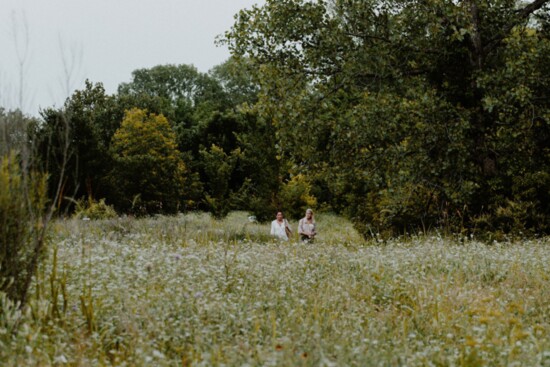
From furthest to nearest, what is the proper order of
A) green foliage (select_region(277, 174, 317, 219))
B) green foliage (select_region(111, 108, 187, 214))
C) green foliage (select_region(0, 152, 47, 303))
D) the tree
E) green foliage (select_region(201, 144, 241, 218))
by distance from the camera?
1. green foliage (select_region(111, 108, 187, 214))
2. green foliage (select_region(201, 144, 241, 218))
3. green foliage (select_region(277, 174, 317, 219))
4. the tree
5. green foliage (select_region(0, 152, 47, 303))

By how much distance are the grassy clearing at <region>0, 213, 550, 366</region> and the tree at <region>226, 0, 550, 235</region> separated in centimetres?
596

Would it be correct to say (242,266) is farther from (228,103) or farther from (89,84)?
(228,103)

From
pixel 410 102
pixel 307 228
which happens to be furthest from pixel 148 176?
pixel 410 102

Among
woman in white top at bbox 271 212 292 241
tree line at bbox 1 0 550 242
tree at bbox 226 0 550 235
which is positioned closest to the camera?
tree line at bbox 1 0 550 242

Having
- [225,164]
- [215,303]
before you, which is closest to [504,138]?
[215,303]

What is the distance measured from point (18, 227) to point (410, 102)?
1180cm

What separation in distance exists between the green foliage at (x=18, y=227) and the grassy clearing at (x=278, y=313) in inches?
10.3

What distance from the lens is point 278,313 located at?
19.6 ft

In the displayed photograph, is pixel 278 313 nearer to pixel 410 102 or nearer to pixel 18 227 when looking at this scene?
pixel 18 227

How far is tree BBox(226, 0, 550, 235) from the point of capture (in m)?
14.7

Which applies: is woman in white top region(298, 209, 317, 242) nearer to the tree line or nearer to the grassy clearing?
the tree line

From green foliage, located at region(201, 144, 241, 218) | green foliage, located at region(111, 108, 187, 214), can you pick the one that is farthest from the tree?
green foliage, located at region(111, 108, 187, 214)

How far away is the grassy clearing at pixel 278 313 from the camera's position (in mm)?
4484

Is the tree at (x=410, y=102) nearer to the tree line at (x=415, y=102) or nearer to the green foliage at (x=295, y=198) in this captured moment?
the tree line at (x=415, y=102)
